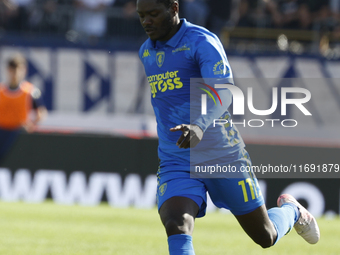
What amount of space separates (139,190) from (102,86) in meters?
4.28

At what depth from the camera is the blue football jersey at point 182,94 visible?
4.45m

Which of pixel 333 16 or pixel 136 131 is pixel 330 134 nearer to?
pixel 333 16

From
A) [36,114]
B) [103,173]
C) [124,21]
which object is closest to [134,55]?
[124,21]

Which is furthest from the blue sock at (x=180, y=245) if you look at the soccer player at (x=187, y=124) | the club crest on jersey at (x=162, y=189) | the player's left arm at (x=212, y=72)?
the player's left arm at (x=212, y=72)

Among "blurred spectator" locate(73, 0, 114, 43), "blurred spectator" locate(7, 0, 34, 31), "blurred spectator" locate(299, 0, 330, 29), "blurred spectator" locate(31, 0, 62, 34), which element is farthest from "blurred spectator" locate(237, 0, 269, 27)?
"blurred spectator" locate(7, 0, 34, 31)

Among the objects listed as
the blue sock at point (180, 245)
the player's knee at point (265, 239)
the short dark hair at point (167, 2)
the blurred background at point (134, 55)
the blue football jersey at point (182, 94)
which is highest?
the blurred background at point (134, 55)

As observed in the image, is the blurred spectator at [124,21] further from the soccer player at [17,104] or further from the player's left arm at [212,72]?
the player's left arm at [212,72]

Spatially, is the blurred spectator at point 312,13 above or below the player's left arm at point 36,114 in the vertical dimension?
above

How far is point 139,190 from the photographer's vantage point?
34.4 ft

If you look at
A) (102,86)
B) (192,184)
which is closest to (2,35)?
(102,86)

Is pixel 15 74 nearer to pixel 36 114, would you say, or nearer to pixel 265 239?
pixel 36 114

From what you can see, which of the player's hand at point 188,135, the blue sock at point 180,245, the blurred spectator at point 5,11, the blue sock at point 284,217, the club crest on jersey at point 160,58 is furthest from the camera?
the blurred spectator at point 5,11

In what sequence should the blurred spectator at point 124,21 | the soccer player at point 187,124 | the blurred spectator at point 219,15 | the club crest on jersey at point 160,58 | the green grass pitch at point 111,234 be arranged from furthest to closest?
the blurred spectator at point 124,21 < the blurred spectator at point 219,15 < the green grass pitch at point 111,234 < the club crest on jersey at point 160,58 < the soccer player at point 187,124

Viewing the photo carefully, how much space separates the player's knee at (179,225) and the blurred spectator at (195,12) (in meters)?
9.66
